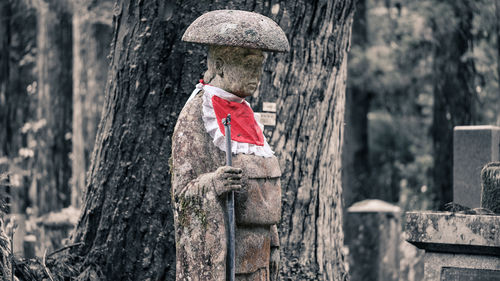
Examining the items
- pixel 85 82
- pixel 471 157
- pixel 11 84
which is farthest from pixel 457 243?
pixel 11 84

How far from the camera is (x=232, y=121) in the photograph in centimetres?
486

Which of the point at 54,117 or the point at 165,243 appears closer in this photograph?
the point at 165,243

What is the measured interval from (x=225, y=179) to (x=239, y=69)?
2.36 ft

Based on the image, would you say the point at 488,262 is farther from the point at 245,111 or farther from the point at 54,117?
the point at 54,117

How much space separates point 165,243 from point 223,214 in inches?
86.4

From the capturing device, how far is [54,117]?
1571cm

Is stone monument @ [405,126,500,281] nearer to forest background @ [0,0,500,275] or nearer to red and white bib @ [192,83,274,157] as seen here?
red and white bib @ [192,83,274,157]

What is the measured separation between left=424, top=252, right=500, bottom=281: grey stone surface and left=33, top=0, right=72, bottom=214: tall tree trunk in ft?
33.3

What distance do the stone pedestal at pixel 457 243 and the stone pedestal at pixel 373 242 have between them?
4.44 m

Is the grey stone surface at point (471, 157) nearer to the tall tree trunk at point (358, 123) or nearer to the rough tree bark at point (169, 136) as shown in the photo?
the rough tree bark at point (169, 136)

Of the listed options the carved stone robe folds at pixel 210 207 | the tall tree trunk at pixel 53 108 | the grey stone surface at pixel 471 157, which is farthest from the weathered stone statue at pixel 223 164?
the tall tree trunk at pixel 53 108

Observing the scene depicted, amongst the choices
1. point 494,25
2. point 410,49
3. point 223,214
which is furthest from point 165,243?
point 410,49

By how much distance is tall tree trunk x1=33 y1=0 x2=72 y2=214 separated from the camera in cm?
1525

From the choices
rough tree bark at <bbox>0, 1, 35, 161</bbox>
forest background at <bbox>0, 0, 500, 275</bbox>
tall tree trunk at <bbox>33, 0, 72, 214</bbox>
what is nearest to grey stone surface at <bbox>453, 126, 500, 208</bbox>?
forest background at <bbox>0, 0, 500, 275</bbox>
